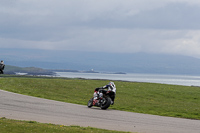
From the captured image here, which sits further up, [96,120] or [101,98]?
[101,98]

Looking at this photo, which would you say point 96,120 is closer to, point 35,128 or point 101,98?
point 35,128

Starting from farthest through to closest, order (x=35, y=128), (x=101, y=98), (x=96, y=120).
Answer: (x=101, y=98)
(x=96, y=120)
(x=35, y=128)

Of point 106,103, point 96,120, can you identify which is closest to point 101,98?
point 106,103

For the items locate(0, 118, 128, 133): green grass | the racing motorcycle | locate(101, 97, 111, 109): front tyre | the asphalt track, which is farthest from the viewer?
the racing motorcycle

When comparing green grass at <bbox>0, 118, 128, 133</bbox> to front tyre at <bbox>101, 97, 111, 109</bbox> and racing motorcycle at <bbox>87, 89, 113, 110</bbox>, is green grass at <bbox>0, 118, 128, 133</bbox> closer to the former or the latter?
front tyre at <bbox>101, 97, 111, 109</bbox>

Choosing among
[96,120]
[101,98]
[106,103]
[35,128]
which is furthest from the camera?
[101,98]

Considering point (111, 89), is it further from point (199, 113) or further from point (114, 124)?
point (114, 124)

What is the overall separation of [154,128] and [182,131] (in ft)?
4.05

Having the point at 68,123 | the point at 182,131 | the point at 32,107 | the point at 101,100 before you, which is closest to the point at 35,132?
the point at 68,123

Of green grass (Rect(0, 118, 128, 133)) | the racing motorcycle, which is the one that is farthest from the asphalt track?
the racing motorcycle

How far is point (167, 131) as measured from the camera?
1598 centimetres

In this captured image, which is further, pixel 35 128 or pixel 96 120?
pixel 96 120

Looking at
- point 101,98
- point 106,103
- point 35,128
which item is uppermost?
point 101,98

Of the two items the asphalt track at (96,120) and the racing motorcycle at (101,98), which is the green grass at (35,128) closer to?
the asphalt track at (96,120)
